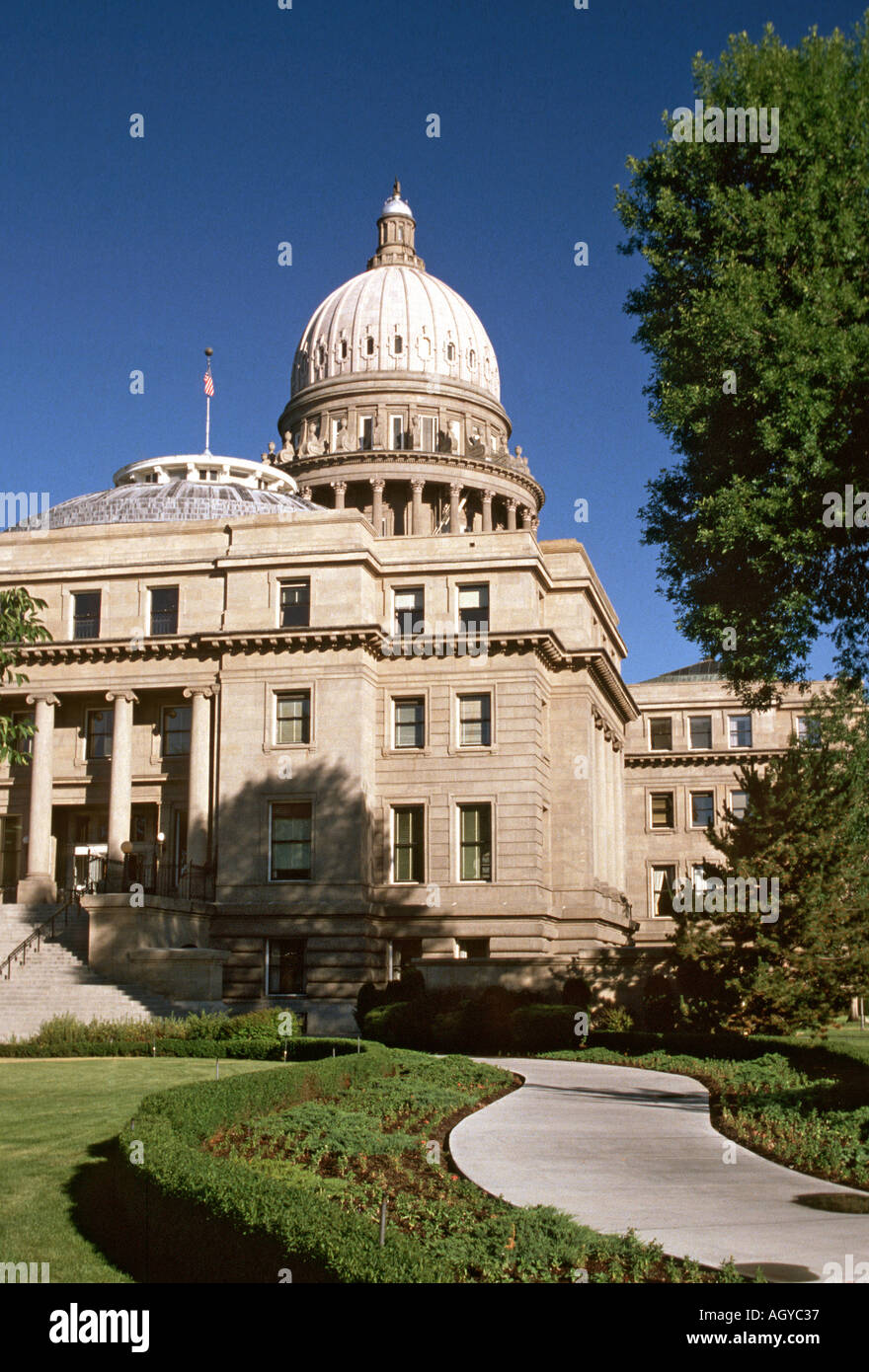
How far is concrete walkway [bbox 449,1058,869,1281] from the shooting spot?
11.6 meters

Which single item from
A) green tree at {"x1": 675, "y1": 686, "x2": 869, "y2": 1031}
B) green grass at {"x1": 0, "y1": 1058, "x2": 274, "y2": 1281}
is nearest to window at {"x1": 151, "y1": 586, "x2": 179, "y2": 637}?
green tree at {"x1": 675, "y1": 686, "x2": 869, "y2": 1031}

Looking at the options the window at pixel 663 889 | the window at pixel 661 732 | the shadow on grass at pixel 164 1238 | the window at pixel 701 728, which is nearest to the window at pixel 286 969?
the window at pixel 663 889

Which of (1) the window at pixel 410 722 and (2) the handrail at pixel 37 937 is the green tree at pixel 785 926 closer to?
(1) the window at pixel 410 722

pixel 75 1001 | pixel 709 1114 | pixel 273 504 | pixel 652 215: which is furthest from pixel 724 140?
pixel 273 504

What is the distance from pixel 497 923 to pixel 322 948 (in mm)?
5789

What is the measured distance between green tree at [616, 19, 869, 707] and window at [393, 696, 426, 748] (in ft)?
75.6

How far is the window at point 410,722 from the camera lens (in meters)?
50.0

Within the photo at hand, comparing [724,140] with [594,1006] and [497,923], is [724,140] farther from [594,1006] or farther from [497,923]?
[497,923]

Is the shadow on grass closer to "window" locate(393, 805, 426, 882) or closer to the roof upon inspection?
"window" locate(393, 805, 426, 882)

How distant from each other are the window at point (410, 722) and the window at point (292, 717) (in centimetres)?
332

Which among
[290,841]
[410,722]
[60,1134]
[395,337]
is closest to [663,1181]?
[60,1134]

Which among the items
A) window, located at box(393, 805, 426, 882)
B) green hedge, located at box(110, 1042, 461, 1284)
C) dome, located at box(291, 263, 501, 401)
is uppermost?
dome, located at box(291, 263, 501, 401)

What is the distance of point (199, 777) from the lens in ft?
160
